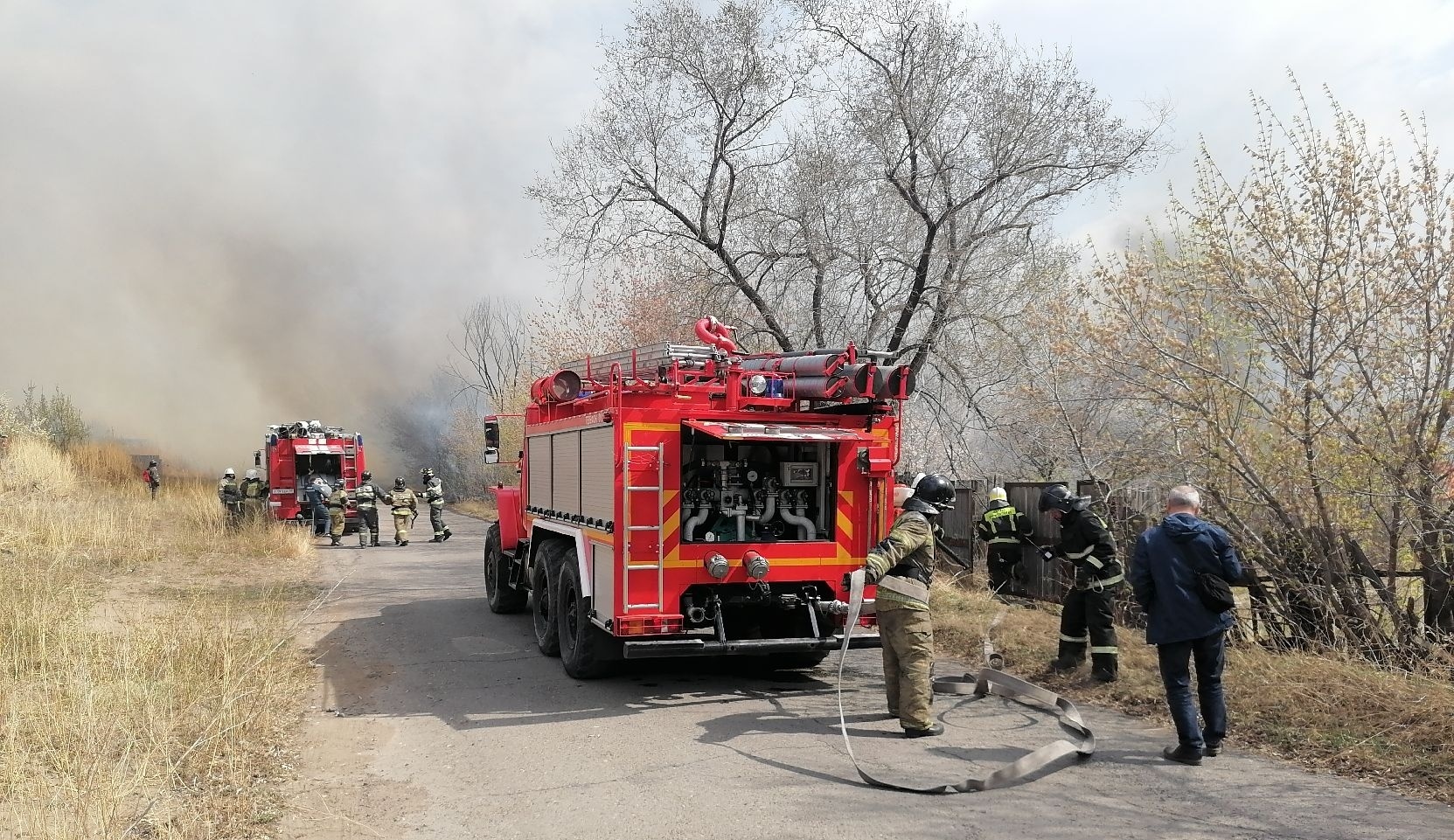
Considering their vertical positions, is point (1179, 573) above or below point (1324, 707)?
above

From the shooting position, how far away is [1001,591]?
11.9 meters

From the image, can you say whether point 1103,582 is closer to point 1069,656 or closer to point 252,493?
point 1069,656

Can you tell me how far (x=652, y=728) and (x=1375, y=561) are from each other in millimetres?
5368

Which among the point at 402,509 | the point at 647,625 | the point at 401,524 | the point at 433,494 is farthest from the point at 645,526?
the point at 433,494

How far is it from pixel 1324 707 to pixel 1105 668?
153cm

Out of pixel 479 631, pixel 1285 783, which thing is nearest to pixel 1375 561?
pixel 1285 783

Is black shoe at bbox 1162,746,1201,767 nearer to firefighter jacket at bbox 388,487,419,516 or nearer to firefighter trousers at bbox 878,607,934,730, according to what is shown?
firefighter trousers at bbox 878,607,934,730

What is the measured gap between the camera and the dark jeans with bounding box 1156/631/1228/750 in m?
5.41

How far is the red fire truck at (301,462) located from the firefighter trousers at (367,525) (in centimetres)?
112

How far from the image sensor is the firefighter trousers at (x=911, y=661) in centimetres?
600

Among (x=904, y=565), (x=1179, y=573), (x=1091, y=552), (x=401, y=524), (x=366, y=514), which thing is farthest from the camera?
(x=401, y=524)

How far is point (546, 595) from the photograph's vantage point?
28.8ft

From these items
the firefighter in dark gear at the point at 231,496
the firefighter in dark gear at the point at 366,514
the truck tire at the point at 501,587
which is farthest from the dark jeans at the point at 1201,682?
the firefighter in dark gear at the point at 231,496

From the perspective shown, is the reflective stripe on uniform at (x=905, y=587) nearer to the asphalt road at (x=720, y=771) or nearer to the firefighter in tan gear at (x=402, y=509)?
the asphalt road at (x=720, y=771)
